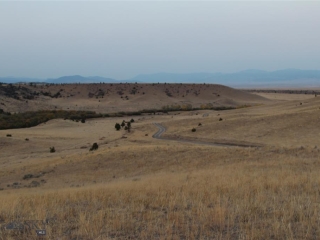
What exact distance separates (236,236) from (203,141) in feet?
92.7

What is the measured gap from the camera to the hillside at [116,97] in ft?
275

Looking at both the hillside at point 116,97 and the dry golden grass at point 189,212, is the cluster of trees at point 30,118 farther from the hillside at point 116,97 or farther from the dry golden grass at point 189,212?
the dry golden grass at point 189,212

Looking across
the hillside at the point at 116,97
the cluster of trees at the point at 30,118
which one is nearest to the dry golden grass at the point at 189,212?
the cluster of trees at the point at 30,118

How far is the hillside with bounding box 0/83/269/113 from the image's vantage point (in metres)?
83.7

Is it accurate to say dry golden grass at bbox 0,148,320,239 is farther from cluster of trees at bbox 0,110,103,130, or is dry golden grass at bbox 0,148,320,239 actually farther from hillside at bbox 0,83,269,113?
hillside at bbox 0,83,269,113

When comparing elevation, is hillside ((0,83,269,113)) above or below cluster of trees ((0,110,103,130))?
above

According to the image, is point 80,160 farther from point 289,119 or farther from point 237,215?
point 289,119

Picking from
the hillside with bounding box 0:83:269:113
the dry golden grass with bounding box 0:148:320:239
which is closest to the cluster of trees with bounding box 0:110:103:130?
the hillside with bounding box 0:83:269:113

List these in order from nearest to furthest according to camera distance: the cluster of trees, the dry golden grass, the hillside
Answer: the dry golden grass < the cluster of trees < the hillside

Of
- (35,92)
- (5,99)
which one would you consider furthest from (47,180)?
(35,92)

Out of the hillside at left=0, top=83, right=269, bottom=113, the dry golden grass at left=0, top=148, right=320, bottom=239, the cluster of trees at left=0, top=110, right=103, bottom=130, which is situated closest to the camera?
the dry golden grass at left=0, top=148, right=320, bottom=239

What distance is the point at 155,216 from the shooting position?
722 cm

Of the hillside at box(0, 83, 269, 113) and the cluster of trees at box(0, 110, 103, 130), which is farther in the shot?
the hillside at box(0, 83, 269, 113)

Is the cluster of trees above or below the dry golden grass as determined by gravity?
below
